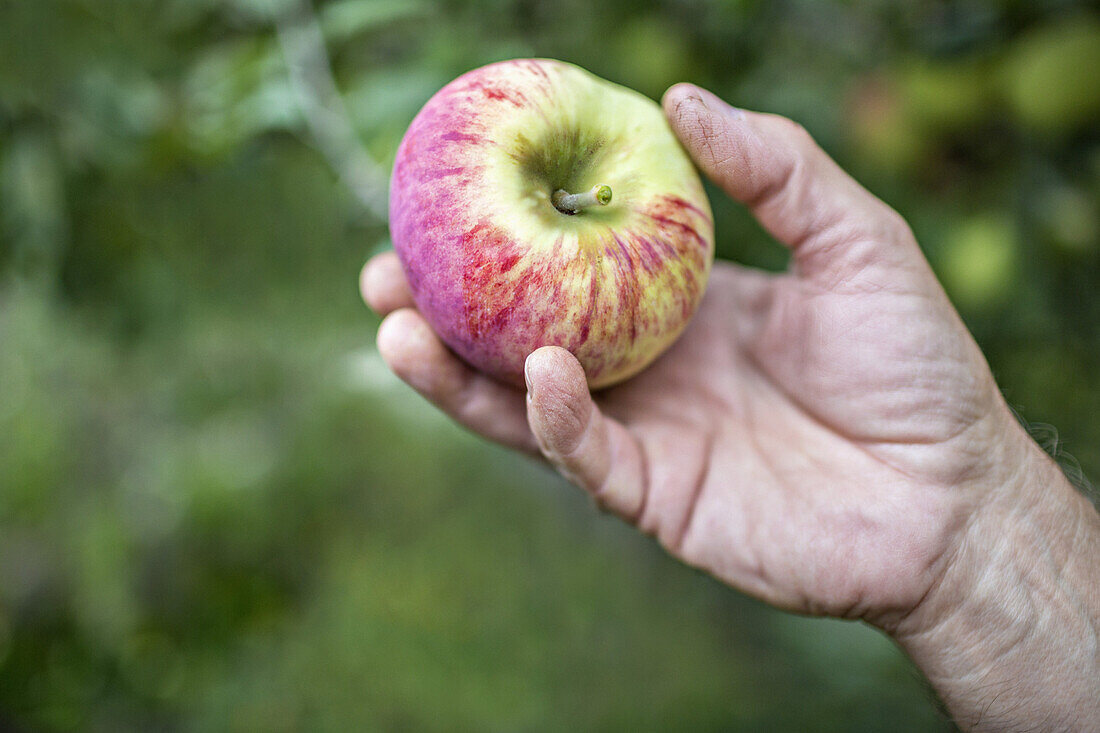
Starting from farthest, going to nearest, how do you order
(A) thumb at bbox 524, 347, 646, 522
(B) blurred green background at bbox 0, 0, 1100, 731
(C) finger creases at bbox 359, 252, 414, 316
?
(B) blurred green background at bbox 0, 0, 1100, 731 < (C) finger creases at bbox 359, 252, 414, 316 < (A) thumb at bbox 524, 347, 646, 522

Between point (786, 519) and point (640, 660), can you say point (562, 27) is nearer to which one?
point (786, 519)

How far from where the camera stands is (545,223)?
63 centimetres

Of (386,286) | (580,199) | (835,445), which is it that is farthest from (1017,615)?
(386,286)

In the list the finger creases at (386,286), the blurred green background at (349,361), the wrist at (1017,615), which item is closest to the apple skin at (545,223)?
the finger creases at (386,286)

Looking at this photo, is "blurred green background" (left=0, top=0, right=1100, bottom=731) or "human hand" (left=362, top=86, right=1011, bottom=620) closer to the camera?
"human hand" (left=362, top=86, right=1011, bottom=620)

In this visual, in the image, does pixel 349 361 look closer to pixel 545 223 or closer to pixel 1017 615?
pixel 545 223

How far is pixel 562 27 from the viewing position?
951mm

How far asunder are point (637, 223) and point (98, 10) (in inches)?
38.3

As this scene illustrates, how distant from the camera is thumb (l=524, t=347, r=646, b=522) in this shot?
0.61m

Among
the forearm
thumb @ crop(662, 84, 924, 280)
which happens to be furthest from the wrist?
thumb @ crop(662, 84, 924, 280)

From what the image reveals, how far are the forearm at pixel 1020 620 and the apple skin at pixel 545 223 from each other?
37cm

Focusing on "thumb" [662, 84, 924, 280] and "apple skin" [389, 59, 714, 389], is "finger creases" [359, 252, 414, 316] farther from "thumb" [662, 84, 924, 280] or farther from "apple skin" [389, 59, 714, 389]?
"thumb" [662, 84, 924, 280]

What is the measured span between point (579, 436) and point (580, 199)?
0.71 feet

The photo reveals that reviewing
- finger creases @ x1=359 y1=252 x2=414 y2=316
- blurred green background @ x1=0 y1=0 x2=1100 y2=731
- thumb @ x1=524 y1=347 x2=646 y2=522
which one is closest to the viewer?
thumb @ x1=524 y1=347 x2=646 y2=522
